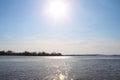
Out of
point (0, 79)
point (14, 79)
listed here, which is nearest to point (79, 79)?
point (14, 79)

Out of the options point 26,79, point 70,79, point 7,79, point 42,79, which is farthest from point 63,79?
point 7,79

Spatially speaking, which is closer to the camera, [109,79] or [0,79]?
[0,79]

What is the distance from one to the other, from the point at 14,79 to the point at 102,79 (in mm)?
12661

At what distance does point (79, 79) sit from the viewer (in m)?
29.7

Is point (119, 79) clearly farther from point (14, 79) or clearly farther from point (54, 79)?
point (14, 79)

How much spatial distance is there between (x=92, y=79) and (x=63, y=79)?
164 inches

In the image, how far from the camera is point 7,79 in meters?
28.7

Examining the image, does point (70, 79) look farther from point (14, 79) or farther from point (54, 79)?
point (14, 79)

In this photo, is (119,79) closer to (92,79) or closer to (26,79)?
(92,79)

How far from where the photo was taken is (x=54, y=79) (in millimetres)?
30188

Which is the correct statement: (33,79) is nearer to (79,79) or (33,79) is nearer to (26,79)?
(26,79)

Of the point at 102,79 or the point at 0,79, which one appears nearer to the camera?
the point at 0,79

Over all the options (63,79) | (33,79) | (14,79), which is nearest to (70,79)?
(63,79)

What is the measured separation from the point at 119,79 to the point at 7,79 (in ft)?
52.6
